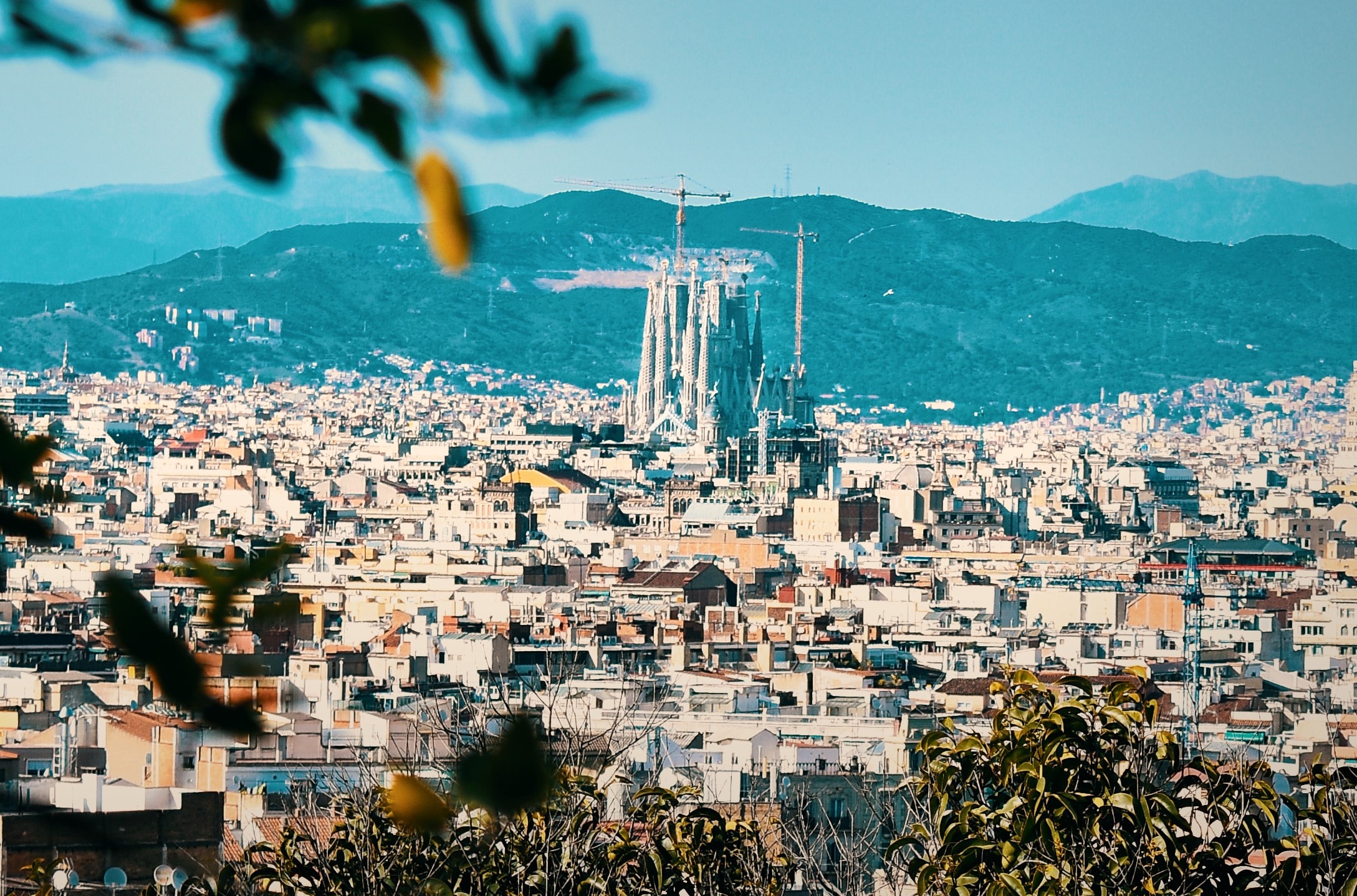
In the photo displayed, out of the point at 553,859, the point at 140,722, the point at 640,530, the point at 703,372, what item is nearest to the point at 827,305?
the point at 703,372

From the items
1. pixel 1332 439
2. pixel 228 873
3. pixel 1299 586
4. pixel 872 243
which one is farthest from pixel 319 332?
pixel 228 873

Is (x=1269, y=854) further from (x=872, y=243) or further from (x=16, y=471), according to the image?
(x=872, y=243)

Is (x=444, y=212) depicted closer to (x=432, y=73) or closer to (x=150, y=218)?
(x=432, y=73)

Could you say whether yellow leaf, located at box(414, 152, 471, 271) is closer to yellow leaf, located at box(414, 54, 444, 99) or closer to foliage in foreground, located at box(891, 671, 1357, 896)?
yellow leaf, located at box(414, 54, 444, 99)

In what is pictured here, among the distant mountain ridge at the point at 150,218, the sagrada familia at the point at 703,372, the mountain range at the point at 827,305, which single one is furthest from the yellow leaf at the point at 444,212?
the distant mountain ridge at the point at 150,218

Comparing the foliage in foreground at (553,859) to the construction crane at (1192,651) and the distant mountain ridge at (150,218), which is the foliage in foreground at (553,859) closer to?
the construction crane at (1192,651)
